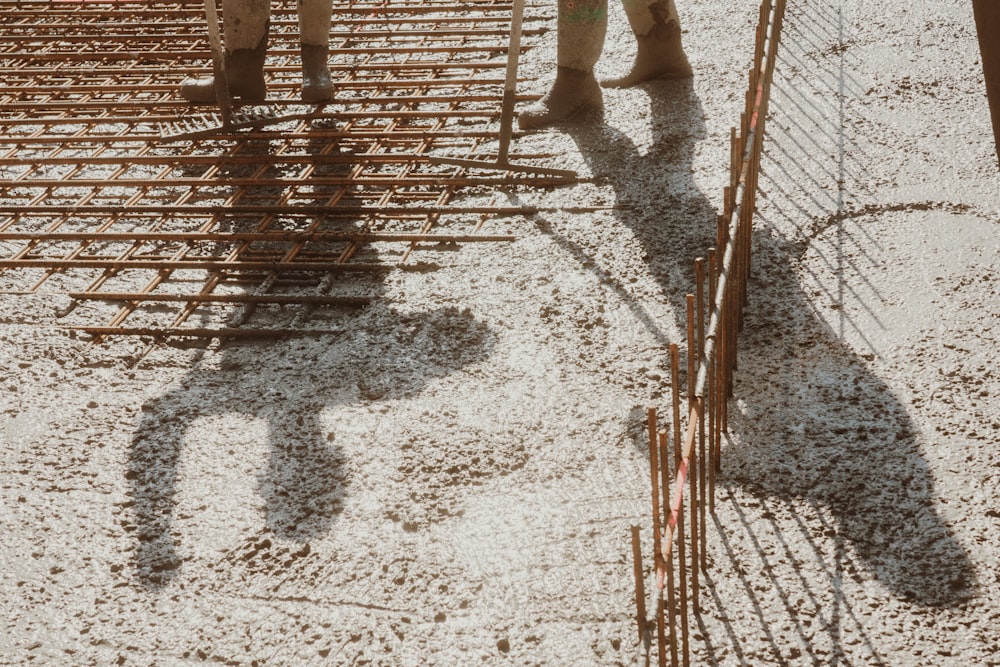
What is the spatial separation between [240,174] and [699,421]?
3222 millimetres

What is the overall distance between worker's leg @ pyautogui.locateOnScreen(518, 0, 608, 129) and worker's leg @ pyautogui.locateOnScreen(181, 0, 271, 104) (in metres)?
1.47

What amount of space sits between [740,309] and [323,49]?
3.07 meters

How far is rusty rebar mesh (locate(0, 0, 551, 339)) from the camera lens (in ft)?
13.8

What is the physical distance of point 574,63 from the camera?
518cm

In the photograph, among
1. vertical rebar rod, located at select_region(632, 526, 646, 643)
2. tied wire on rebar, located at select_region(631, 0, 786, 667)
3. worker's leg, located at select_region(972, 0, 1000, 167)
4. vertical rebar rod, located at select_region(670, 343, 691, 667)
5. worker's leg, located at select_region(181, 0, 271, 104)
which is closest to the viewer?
worker's leg, located at select_region(972, 0, 1000, 167)

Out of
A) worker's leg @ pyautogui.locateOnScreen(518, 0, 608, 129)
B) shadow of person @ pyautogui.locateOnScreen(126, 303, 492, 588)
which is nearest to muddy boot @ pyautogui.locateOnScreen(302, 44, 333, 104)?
worker's leg @ pyautogui.locateOnScreen(518, 0, 608, 129)

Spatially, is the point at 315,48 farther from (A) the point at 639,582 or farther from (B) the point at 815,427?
(A) the point at 639,582

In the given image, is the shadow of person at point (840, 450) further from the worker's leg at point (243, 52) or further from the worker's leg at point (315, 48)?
the worker's leg at point (243, 52)

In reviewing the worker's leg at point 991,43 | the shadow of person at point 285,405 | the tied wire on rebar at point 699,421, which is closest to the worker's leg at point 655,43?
the tied wire on rebar at point 699,421

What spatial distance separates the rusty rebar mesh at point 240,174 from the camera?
165 inches

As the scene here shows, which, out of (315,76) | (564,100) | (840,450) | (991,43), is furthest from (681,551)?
(315,76)

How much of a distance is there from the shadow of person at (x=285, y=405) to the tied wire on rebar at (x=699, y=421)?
35.3 inches

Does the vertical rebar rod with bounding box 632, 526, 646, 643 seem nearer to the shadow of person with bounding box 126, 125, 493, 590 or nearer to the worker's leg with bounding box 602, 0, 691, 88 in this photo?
the shadow of person with bounding box 126, 125, 493, 590

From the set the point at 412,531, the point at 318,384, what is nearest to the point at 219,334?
the point at 318,384
